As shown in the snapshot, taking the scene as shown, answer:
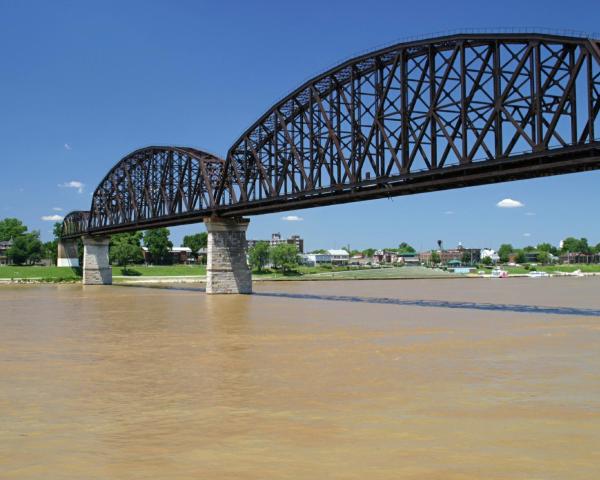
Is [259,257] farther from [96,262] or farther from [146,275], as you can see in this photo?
[96,262]

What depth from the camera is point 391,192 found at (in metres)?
57.2

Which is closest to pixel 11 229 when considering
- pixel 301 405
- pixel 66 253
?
pixel 66 253

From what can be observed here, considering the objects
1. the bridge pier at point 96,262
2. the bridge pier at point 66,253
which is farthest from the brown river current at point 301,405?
the bridge pier at point 66,253

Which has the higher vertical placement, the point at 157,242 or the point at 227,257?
the point at 157,242

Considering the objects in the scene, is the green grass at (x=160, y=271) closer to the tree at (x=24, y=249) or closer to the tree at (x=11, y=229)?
the tree at (x=24, y=249)

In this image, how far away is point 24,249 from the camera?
570 ft

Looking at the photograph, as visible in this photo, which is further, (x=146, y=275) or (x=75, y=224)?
(x=75, y=224)

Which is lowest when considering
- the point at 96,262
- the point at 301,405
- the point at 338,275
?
the point at 301,405

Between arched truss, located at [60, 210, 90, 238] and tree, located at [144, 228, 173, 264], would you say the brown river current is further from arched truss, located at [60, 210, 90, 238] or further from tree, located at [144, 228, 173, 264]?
tree, located at [144, 228, 173, 264]

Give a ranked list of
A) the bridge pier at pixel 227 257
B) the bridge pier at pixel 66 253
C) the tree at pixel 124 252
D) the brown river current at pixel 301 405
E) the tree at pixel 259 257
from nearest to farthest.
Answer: the brown river current at pixel 301 405
the bridge pier at pixel 227 257
the tree at pixel 124 252
the bridge pier at pixel 66 253
the tree at pixel 259 257

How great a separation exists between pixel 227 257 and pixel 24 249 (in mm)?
111801

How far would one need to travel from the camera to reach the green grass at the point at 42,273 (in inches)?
5443

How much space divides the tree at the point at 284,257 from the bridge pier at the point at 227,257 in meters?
92.7

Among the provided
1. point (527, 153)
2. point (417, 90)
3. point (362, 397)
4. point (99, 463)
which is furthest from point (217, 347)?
point (417, 90)
